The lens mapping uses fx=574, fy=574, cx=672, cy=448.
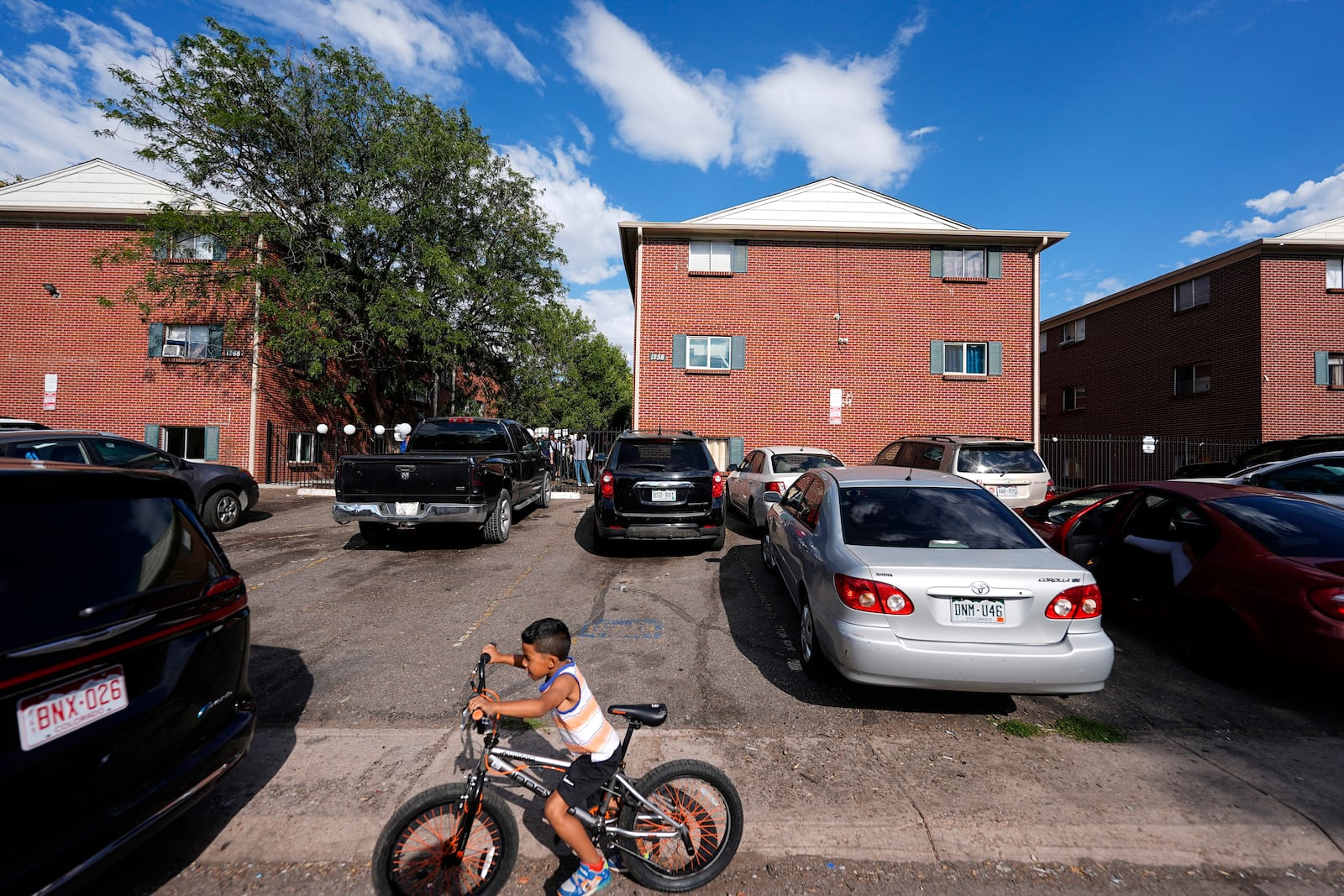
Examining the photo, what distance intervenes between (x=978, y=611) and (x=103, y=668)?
4005 millimetres

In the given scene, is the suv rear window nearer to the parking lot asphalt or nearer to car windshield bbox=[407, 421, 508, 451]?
the parking lot asphalt

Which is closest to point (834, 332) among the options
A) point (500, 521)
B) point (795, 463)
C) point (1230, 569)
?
point (795, 463)

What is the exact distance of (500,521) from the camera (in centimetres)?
897

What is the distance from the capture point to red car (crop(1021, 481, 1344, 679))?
11.9ft

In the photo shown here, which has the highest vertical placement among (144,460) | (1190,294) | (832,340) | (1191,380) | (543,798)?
(1190,294)

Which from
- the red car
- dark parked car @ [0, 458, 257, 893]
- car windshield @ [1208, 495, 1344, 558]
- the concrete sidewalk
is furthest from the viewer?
car windshield @ [1208, 495, 1344, 558]

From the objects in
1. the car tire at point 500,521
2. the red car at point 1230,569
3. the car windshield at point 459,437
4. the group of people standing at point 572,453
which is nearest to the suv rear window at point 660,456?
the car tire at point 500,521

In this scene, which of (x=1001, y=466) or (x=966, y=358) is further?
(x=966, y=358)

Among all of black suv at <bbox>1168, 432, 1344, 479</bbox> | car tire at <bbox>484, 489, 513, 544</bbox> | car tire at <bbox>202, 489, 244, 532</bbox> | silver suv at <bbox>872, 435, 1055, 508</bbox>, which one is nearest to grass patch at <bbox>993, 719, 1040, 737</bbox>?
silver suv at <bbox>872, 435, 1055, 508</bbox>

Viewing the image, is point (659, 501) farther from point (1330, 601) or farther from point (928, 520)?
point (1330, 601)

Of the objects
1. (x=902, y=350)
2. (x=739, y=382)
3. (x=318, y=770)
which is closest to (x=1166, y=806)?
(x=318, y=770)

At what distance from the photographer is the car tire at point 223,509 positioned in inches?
372

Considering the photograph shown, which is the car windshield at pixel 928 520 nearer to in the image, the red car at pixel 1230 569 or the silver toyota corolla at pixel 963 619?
the silver toyota corolla at pixel 963 619

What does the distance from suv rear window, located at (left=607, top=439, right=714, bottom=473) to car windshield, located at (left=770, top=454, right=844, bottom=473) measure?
79.1 inches
